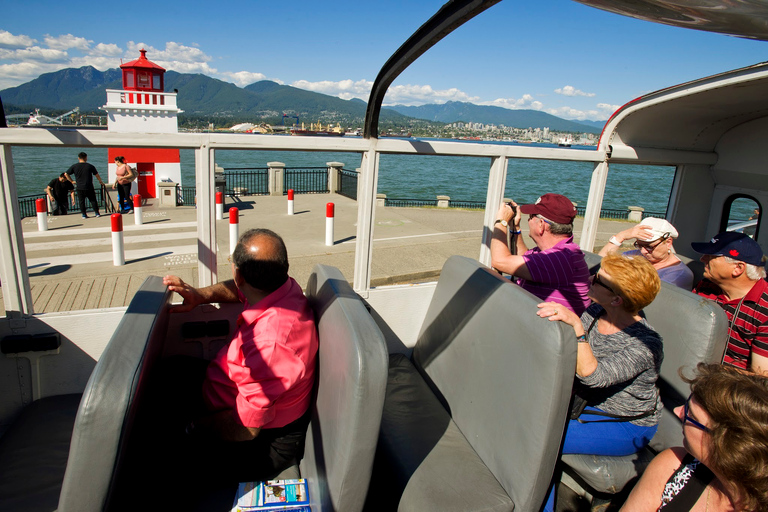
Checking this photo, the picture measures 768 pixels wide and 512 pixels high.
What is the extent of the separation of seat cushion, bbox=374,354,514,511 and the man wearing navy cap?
1.77m

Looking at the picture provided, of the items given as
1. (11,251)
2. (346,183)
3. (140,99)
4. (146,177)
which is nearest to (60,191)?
(146,177)

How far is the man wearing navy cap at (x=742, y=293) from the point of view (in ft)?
8.75

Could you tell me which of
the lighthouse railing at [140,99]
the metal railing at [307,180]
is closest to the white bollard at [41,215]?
the metal railing at [307,180]

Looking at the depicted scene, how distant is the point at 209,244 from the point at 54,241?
31.6 ft

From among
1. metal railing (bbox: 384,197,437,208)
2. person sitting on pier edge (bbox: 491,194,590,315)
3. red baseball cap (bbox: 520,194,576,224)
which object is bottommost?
metal railing (bbox: 384,197,437,208)

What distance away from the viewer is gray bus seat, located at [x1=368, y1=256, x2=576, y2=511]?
1.92m

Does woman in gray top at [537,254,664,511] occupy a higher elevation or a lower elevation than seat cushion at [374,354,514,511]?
higher

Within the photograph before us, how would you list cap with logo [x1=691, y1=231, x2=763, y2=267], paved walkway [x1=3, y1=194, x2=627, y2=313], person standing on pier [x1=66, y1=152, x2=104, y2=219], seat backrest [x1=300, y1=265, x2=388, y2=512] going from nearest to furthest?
1. seat backrest [x1=300, y1=265, x2=388, y2=512]
2. cap with logo [x1=691, y1=231, x2=763, y2=267]
3. paved walkway [x1=3, y1=194, x2=627, y2=313]
4. person standing on pier [x1=66, y1=152, x2=104, y2=219]

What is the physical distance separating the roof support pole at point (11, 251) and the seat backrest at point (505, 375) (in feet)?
8.08

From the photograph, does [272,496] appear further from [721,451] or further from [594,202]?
[594,202]

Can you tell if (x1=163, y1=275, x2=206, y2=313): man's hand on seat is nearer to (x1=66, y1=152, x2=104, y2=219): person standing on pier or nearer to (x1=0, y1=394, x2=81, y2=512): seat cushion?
(x1=0, y1=394, x2=81, y2=512): seat cushion

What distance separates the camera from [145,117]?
23953 mm

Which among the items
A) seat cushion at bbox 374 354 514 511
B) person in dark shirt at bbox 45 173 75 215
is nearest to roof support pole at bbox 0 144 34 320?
seat cushion at bbox 374 354 514 511

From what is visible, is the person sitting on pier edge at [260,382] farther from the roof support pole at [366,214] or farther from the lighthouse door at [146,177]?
the lighthouse door at [146,177]
